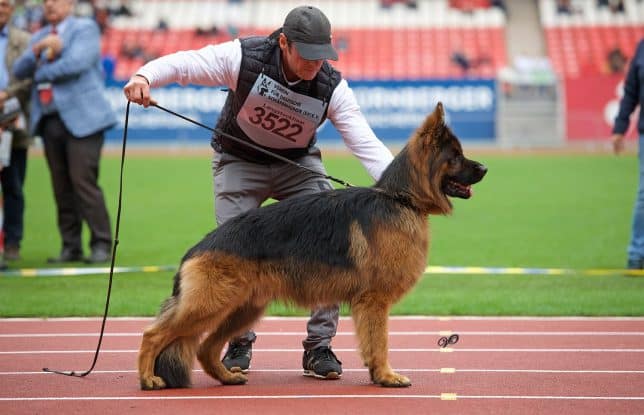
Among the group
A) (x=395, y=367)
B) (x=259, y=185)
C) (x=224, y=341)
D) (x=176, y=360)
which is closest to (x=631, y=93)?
(x=395, y=367)

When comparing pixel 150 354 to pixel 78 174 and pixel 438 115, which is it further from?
pixel 78 174

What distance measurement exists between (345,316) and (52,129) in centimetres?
457

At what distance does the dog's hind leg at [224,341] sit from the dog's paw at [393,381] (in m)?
0.82

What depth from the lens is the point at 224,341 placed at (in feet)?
20.9

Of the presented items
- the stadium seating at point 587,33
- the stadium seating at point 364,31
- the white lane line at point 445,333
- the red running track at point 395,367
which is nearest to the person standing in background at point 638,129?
the red running track at point 395,367

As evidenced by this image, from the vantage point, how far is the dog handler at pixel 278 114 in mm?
6238

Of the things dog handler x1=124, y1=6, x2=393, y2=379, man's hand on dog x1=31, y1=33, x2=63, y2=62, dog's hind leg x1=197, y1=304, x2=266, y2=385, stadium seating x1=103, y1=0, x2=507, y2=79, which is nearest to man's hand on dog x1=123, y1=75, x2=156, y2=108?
dog handler x1=124, y1=6, x2=393, y2=379

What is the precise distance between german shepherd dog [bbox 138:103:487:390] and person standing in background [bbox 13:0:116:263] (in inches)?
237

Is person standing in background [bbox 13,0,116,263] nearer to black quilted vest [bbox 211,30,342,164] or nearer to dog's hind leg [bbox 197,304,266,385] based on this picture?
black quilted vest [bbox 211,30,342,164]

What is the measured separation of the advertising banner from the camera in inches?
1158

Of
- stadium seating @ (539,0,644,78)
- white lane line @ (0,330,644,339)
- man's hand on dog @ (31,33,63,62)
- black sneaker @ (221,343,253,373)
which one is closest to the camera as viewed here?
black sneaker @ (221,343,253,373)

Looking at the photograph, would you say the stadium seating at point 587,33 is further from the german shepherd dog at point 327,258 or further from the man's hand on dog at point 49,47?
the german shepherd dog at point 327,258

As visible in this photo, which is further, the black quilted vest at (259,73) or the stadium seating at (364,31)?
the stadium seating at (364,31)

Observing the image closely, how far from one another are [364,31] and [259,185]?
112ft
